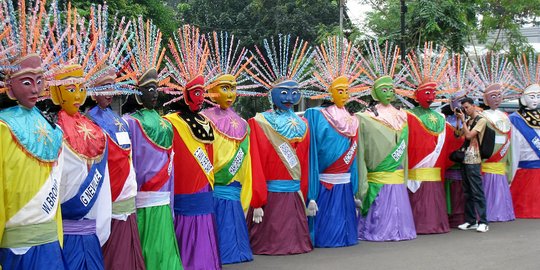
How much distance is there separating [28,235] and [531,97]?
7604mm

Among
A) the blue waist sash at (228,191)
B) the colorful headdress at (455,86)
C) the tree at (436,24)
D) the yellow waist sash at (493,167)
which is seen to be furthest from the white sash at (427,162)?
the tree at (436,24)

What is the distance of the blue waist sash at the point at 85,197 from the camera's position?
14.7ft

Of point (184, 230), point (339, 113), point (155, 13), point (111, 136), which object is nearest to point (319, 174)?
point (339, 113)

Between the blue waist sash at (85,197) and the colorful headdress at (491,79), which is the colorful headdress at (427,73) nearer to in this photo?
the colorful headdress at (491,79)

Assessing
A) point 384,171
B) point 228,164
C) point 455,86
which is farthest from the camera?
point 455,86

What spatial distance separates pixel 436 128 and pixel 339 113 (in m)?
1.48

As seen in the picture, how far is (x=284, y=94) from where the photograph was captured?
7305 mm

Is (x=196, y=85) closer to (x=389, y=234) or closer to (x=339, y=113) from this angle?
(x=339, y=113)

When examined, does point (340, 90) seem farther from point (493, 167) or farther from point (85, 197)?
point (85, 197)

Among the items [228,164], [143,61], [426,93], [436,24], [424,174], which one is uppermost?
[436,24]

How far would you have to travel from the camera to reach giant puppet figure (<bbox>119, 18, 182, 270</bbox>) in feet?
18.1

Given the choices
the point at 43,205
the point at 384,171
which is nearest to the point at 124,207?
the point at 43,205

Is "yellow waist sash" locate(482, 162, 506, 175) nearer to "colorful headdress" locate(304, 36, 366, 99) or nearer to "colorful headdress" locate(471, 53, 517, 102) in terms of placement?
"colorful headdress" locate(471, 53, 517, 102)

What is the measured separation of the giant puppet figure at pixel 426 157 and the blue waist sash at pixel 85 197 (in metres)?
4.68
